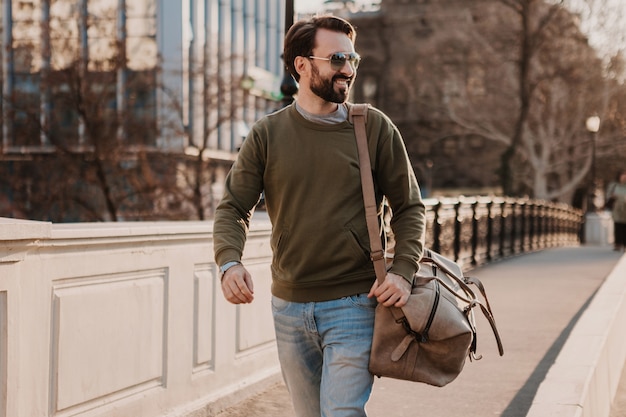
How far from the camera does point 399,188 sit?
12.2ft

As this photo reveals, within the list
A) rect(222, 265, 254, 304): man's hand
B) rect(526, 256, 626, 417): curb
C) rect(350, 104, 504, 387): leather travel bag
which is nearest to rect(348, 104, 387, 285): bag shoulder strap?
rect(350, 104, 504, 387): leather travel bag

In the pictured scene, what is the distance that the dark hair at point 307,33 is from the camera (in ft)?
12.3

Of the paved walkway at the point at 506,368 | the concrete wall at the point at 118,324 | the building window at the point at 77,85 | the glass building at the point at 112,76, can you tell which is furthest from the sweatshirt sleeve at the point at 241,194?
the building window at the point at 77,85

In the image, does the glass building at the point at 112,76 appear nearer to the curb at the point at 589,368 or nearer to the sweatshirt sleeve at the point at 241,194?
the curb at the point at 589,368

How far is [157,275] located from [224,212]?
2.19 meters

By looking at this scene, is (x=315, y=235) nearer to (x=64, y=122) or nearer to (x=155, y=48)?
(x=64, y=122)

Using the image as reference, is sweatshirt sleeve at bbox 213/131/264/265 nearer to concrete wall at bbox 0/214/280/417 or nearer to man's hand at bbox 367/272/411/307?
man's hand at bbox 367/272/411/307

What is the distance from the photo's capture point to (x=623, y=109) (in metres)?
45.8

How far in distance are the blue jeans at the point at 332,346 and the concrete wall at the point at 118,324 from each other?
1372 mm

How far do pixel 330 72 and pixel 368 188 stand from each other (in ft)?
1.34

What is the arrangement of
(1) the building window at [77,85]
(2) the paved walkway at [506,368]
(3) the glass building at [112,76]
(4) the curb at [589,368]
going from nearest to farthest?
1. (4) the curb at [589,368]
2. (2) the paved walkway at [506,368]
3. (1) the building window at [77,85]
4. (3) the glass building at [112,76]

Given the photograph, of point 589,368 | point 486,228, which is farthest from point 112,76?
point 589,368

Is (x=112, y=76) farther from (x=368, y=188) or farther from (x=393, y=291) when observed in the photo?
(x=393, y=291)

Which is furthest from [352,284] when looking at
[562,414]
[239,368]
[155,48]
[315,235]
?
[155,48]
